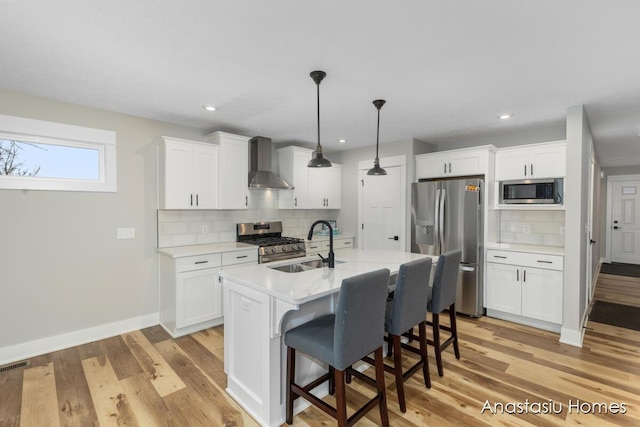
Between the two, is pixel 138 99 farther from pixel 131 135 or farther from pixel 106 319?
pixel 106 319

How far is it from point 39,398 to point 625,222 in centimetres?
1050

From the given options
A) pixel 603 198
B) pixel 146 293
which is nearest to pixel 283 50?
pixel 146 293

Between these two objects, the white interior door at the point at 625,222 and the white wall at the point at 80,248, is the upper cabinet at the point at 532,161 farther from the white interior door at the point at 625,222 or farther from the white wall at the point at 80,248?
the white interior door at the point at 625,222

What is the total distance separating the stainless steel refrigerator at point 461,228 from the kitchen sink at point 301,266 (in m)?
1.95

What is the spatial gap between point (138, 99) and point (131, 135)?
0.67 metres

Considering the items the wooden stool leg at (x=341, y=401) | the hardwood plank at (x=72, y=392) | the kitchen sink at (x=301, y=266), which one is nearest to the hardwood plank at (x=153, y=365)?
the hardwood plank at (x=72, y=392)

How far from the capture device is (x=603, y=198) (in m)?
7.51

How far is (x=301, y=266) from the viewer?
264 cm

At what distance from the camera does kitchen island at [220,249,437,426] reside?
193 centimetres

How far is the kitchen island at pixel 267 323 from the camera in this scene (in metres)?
1.93

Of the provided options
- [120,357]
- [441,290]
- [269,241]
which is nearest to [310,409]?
[441,290]

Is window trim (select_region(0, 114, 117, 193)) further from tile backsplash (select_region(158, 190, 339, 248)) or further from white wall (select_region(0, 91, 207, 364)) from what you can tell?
tile backsplash (select_region(158, 190, 339, 248))

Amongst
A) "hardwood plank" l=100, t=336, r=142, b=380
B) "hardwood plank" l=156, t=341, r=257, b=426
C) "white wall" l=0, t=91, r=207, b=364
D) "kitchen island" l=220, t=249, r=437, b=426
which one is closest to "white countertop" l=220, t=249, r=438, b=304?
"kitchen island" l=220, t=249, r=437, b=426

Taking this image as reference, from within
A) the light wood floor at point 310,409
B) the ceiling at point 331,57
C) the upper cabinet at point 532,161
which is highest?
the ceiling at point 331,57
